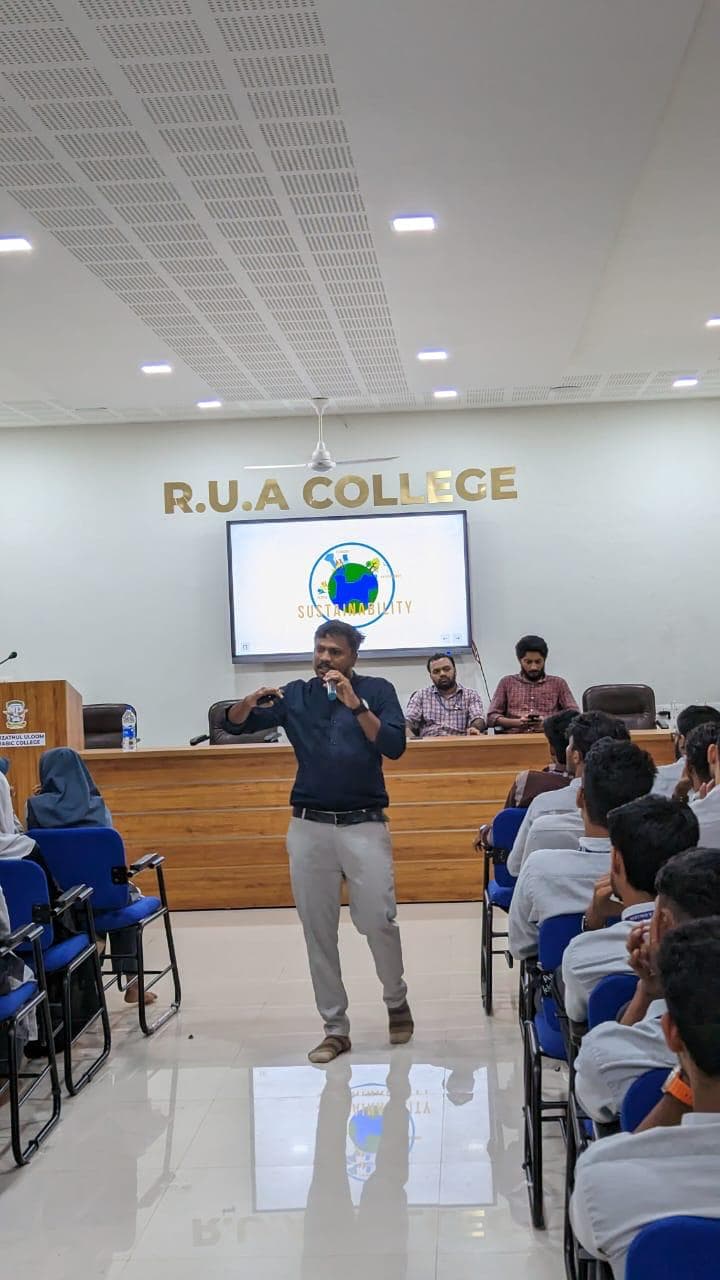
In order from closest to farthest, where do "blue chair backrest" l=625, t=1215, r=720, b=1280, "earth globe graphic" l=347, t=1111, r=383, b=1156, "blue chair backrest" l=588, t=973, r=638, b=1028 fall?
1. "blue chair backrest" l=625, t=1215, r=720, b=1280
2. "blue chair backrest" l=588, t=973, r=638, b=1028
3. "earth globe graphic" l=347, t=1111, r=383, b=1156

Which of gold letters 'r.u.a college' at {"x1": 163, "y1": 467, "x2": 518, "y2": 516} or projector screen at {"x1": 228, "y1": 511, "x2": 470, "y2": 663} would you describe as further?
gold letters 'r.u.a college' at {"x1": 163, "y1": 467, "x2": 518, "y2": 516}

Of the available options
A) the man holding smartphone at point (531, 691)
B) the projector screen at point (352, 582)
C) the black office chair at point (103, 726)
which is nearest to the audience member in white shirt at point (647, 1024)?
the man holding smartphone at point (531, 691)

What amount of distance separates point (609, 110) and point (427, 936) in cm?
402

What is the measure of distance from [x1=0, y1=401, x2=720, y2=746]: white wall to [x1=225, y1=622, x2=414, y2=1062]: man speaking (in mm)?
5277

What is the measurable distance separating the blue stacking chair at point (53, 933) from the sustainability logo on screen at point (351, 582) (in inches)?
217

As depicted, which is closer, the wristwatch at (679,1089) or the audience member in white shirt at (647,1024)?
the wristwatch at (679,1089)

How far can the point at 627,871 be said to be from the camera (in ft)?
8.35

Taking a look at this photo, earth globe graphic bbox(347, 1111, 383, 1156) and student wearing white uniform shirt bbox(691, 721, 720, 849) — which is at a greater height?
→ student wearing white uniform shirt bbox(691, 721, 720, 849)

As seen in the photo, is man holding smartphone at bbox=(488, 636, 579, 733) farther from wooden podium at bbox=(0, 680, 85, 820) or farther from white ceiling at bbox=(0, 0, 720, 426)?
wooden podium at bbox=(0, 680, 85, 820)

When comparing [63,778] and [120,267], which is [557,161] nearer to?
[120,267]

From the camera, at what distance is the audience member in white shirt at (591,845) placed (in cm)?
308

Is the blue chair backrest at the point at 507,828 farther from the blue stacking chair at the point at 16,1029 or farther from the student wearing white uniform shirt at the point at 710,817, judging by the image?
the blue stacking chair at the point at 16,1029

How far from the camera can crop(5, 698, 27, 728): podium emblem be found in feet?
22.8

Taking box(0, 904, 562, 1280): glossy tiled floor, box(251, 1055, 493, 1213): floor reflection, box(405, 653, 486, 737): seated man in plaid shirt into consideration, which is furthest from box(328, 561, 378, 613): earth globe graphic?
→ box(251, 1055, 493, 1213): floor reflection
